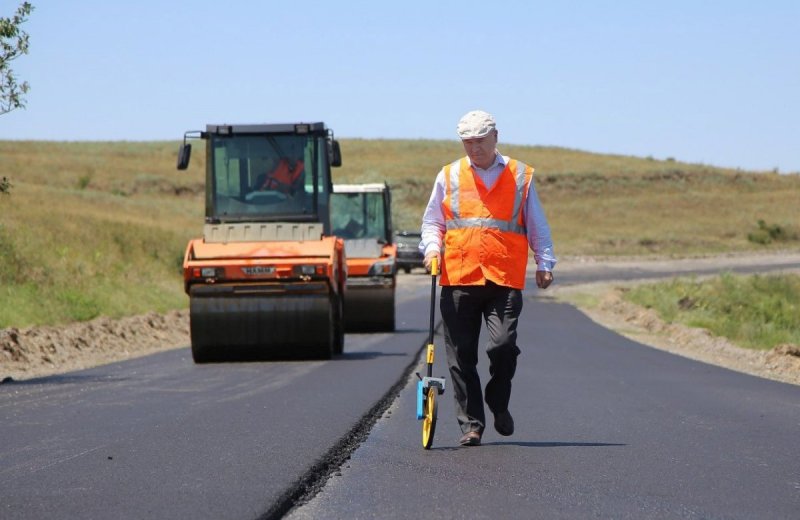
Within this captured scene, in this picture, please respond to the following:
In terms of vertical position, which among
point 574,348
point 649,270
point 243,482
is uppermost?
point 243,482

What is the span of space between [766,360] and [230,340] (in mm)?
7274

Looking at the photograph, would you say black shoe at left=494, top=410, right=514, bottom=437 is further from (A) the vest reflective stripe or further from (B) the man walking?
(A) the vest reflective stripe

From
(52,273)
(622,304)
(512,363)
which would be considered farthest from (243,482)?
(622,304)

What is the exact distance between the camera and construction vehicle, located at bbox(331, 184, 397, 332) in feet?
75.2

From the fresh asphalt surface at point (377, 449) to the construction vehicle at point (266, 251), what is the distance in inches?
62.8

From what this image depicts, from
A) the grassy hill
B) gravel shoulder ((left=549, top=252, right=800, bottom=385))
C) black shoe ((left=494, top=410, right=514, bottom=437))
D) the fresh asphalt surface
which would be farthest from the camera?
the grassy hill

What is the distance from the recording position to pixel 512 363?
855cm

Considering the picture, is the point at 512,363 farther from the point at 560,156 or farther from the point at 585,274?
the point at 560,156

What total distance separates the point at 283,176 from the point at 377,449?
32.1ft

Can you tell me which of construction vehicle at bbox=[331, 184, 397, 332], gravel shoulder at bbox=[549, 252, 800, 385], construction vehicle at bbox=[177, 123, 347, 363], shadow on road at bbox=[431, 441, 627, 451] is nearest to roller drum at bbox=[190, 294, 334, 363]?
construction vehicle at bbox=[177, 123, 347, 363]

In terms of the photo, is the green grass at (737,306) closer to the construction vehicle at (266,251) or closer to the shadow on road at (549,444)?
the construction vehicle at (266,251)

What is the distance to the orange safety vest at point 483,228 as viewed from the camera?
330 inches

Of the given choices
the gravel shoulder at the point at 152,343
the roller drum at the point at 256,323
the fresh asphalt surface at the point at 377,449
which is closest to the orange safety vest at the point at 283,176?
the roller drum at the point at 256,323

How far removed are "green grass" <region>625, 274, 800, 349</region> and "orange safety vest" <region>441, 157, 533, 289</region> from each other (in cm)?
1316
